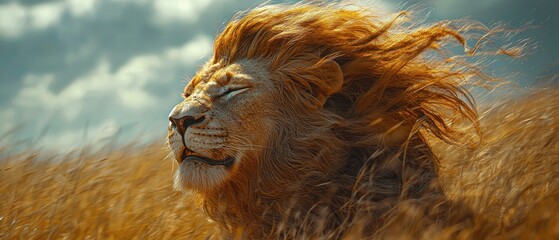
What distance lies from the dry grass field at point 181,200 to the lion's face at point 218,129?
1.14 ft

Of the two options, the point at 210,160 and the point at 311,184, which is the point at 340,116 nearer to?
the point at 311,184

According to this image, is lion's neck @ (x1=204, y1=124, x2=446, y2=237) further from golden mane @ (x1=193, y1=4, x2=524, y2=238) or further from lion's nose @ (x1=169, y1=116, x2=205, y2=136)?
lion's nose @ (x1=169, y1=116, x2=205, y2=136)

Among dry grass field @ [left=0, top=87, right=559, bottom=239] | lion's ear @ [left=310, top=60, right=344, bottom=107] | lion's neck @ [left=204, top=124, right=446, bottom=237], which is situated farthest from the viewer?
lion's ear @ [left=310, top=60, right=344, bottom=107]

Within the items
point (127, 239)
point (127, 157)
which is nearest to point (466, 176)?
point (127, 239)

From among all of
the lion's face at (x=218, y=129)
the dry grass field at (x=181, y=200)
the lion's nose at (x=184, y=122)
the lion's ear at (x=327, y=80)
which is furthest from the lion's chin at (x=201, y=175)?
the lion's ear at (x=327, y=80)

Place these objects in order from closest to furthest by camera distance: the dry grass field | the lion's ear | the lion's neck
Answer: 1. the dry grass field
2. the lion's neck
3. the lion's ear

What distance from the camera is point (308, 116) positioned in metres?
3.08

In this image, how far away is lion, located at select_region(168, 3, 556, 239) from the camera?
292 centimetres

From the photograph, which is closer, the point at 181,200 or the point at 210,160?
the point at 210,160

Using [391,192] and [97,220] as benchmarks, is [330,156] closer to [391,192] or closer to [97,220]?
[391,192]

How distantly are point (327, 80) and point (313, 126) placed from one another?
0.22m

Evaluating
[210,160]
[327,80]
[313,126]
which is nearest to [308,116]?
[313,126]

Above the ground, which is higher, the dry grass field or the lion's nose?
the lion's nose

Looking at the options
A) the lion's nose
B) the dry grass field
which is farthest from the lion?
the dry grass field
